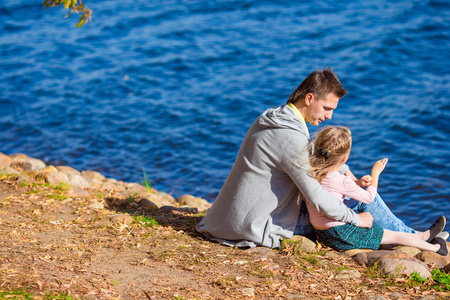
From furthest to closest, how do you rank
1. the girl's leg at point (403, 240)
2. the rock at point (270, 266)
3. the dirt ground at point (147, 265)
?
the girl's leg at point (403, 240) < the rock at point (270, 266) < the dirt ground at point (147, 265)

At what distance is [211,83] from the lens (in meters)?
13.4

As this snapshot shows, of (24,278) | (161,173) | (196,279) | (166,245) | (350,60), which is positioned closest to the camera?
(24,278)

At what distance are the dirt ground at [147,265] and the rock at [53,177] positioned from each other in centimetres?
74

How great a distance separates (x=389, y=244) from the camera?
5164 millimetres

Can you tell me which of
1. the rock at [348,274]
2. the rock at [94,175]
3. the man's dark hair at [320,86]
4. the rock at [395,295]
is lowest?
the rock at [94,175]

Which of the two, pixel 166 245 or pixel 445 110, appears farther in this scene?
pixel 445 110

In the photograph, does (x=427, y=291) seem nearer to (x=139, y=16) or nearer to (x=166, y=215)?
(x=166, y=215)

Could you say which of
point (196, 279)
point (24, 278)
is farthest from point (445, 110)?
point (24, 278)

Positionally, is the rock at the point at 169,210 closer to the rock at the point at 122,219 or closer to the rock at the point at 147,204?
the rock at the point at 147,204

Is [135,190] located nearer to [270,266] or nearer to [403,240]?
[270,266]

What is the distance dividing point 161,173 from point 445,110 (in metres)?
5.90

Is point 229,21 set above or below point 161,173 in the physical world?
above

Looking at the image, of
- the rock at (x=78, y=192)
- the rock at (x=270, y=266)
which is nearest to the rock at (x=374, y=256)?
the rock at (x=270, y=266)

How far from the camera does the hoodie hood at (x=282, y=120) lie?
4641mm
